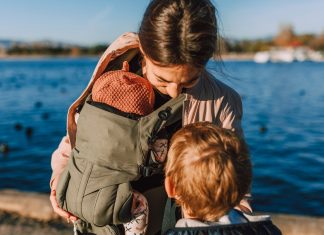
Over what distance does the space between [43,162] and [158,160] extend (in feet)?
31.3

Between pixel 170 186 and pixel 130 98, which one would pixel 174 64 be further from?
pixel 170 186

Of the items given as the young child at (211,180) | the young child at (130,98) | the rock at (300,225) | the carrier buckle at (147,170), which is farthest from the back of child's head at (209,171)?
the rock at (300,225)

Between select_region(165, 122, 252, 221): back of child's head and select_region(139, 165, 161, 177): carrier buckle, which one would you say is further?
select_region(139, 165, 161, 177): carrier buckle

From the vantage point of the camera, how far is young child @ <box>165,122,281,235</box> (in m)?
1.79

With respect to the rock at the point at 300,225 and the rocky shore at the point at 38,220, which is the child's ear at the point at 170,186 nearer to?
the rocky shore at the point at 38,220

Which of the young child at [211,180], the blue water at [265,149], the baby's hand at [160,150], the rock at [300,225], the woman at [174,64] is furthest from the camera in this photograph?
the blue water at [265,149]

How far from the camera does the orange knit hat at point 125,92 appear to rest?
1979 millimetres

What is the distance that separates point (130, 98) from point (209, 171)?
0.53m

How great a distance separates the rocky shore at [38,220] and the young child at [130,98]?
90.5 inches

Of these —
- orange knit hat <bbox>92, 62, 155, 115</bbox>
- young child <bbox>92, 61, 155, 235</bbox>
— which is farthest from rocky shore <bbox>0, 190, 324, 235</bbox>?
orange knit hat <bbox>92, 62, 155, 115</bbox>

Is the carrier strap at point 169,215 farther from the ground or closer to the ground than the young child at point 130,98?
closer to the ground

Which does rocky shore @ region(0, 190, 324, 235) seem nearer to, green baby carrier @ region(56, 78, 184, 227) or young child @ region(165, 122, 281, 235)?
green baby carrier @ region(56, 78, 184, 227)

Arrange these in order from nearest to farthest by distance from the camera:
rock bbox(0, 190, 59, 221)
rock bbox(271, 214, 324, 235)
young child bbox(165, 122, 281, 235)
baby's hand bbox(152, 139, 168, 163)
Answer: young child bbox(165, 122, 281, 235) < baby's hand bbox(152, 139, 168, 163) < rock bbox(271, 214, 324, 235) < rock bbox(0, 190, 59, 221)

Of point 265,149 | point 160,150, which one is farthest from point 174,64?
point 265,149
